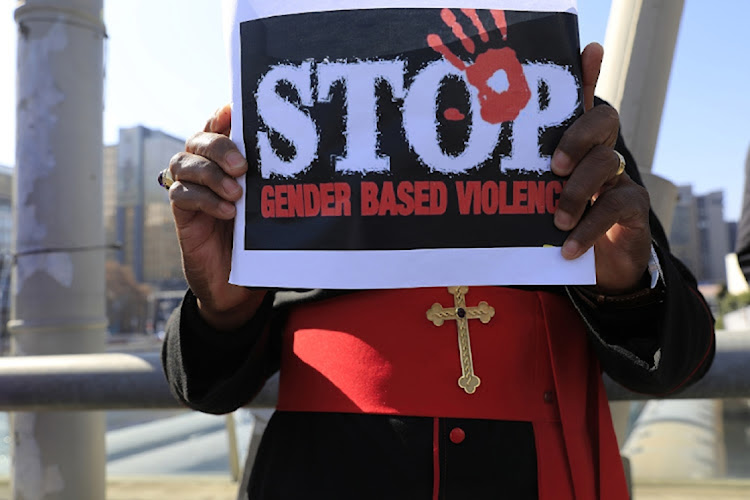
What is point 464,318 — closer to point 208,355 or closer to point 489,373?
point 489,373

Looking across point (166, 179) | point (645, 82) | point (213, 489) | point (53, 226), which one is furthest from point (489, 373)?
point (213, 489)

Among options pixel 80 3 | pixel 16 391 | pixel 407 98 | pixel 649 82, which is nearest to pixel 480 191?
pixel 407 98

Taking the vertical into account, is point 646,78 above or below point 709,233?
below

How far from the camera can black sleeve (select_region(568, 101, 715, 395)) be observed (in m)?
0.97

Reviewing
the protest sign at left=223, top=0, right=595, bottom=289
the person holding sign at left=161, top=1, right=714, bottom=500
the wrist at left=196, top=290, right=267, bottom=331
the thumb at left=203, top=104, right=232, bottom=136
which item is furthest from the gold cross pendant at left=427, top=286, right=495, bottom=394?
the thumb at left=203, top=104, right=232, bottom=136

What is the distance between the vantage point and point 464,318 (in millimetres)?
1039

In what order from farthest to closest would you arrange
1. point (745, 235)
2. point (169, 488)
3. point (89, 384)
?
point (169, 488), point (745, 235), point (89, 384)

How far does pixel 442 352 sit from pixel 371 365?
0.12 meters

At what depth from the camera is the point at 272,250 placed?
0.99m

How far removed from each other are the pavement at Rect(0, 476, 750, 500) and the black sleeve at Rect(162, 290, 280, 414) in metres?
2.49

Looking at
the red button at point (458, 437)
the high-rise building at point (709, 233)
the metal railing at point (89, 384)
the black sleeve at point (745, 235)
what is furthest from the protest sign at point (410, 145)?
the high-rise building at point (709, 233)

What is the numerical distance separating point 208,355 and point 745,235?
198 centimetres

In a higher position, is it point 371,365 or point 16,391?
point 371,365

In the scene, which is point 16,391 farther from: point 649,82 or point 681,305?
point 649,82
